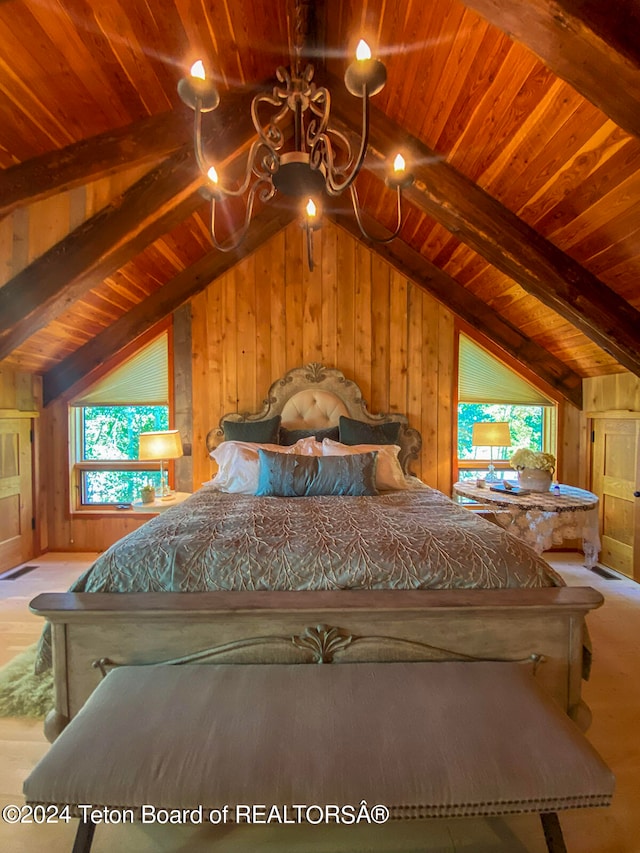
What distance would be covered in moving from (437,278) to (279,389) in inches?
68.5

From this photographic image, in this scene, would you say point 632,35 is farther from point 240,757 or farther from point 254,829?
point 254,829

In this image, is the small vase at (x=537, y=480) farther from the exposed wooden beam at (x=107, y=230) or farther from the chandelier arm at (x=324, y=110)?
the exposed wooden beam at (x=107, y=230)

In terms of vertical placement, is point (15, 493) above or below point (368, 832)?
above

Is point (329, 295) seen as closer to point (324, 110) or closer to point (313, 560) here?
point (324, 110)

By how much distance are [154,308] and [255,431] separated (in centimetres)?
144

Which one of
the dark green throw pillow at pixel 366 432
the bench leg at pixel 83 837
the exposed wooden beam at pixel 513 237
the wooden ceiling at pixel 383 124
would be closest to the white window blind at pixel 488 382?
the dark green throw pillow at pixel 366 432

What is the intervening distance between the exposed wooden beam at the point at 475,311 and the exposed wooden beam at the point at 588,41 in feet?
7.15

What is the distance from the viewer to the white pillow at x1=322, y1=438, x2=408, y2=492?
2977 mm

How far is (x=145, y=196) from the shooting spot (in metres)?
2.38

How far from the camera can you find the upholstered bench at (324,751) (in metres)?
1.02

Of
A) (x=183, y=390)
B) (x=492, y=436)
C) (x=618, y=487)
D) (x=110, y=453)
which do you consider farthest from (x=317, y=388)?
(x=618, y=487)

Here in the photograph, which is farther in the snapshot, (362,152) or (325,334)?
(325,334)

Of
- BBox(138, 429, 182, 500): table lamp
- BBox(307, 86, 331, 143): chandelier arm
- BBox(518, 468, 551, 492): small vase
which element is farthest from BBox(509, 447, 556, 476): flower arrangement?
BBox(138, 429, 182, 500): table lamp

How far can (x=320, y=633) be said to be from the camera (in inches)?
59.9
